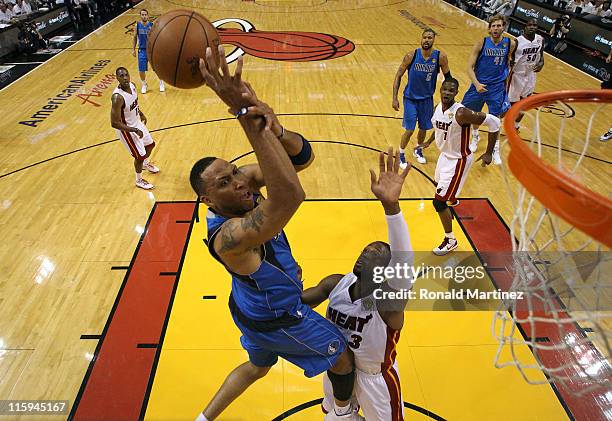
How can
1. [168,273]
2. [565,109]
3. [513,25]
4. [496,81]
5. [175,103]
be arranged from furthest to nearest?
1. [513,25]
2. [175,103]
3. [496,81]
4. [168,273]
5. [565,109]

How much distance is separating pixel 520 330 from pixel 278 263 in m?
2.45

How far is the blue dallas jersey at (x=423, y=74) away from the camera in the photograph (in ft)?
19.3

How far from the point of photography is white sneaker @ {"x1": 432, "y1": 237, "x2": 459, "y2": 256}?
4552mm

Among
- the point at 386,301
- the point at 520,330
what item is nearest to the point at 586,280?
the point at 520,330

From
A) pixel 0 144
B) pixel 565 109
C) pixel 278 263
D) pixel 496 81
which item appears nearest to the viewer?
pixel 278 263

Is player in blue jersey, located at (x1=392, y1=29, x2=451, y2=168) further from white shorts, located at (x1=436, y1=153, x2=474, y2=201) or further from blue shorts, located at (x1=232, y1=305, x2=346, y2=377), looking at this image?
blue shorts, located at (x1=232, y1=305, x2=346, y2=377)

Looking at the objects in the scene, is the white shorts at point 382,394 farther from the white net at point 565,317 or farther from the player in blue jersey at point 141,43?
the player in blue jersey at point 141,43

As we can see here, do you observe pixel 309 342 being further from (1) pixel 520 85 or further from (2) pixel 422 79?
(1) pixel 520 85

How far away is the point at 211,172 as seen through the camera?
2156 mm

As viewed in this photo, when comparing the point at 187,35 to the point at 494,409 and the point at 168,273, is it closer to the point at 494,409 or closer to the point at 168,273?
the point at 168,273

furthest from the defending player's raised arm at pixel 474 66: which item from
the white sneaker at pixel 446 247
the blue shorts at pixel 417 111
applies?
the white sneaker at pixel 446 247

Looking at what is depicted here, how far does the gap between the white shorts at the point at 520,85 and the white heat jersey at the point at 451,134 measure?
300 cm

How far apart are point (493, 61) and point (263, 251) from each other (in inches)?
210

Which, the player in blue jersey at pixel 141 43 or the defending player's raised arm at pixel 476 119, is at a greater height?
the defending player's raised arm at pixel 476 119
